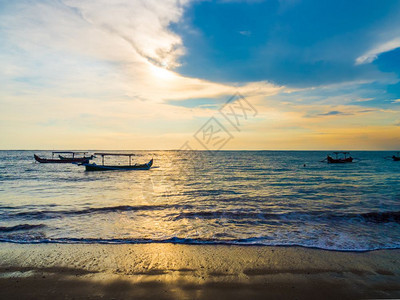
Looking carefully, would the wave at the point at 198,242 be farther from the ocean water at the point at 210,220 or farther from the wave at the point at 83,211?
the wave at the point at 83,211

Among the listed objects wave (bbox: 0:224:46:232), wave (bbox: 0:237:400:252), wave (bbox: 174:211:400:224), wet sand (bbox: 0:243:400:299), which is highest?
wet sand (bbox: 0:243:400:299)

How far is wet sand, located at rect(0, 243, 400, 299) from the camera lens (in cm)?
557

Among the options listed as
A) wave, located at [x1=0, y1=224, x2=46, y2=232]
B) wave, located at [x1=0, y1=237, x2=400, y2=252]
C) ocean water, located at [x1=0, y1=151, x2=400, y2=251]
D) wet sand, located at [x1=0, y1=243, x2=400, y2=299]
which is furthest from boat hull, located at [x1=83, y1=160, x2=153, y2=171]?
wet sand, located at [x1=0, y1=243, x2=400, y2=299]

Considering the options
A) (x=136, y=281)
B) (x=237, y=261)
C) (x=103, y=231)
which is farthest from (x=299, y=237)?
(x=103, y=231)

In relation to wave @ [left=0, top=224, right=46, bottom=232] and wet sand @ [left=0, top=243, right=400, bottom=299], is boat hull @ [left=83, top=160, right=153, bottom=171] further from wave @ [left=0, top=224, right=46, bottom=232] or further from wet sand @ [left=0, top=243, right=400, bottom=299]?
wet sand @ [left=0, top=243, right=400, bottom=299]

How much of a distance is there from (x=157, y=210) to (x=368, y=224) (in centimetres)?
1198

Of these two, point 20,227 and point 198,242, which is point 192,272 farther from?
point 20,227

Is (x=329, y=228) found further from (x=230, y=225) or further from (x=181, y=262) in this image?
(x=181, y=262)

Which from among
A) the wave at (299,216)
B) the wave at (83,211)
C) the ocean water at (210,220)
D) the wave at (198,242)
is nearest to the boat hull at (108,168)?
the ocean water at (210,220)

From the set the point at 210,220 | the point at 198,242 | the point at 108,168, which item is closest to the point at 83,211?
the point at 210,220

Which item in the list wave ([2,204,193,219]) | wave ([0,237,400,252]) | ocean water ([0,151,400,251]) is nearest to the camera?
wave ([0,237,400,252])

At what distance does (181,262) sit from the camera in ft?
23.5

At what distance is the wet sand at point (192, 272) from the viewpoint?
18.3 ft

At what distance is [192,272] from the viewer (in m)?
6.52
